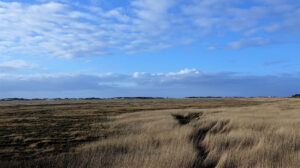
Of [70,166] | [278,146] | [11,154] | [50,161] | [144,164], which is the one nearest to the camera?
[144,164]

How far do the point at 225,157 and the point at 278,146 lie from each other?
7.88 feet

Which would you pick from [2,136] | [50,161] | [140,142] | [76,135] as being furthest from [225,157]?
[2,136]

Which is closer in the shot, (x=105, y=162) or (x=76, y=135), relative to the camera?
(x=105, y=162)

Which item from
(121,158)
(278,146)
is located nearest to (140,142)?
(121,158)

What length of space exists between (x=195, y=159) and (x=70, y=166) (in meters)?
3.55

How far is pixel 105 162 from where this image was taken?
7730mm

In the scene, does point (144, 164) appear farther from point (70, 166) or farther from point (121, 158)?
point (70, 166)

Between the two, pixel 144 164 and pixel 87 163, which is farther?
pixel 87 163

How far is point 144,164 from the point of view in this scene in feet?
23.0

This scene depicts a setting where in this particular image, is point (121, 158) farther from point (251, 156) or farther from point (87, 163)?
point (251, 156)

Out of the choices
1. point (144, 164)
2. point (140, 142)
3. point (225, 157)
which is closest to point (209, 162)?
point (225, 157)

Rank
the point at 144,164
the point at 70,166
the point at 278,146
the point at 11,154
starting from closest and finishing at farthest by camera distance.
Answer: the point at 144,164 < the point at 70,166 < the point at 278,146 < the point at 11,154

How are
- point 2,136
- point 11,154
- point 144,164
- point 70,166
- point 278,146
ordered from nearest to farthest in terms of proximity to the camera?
point 144,164 → point 70,166 → point 278,146 → point 11,154 → point 2,136

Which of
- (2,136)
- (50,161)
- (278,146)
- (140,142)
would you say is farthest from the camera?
(2,136)
